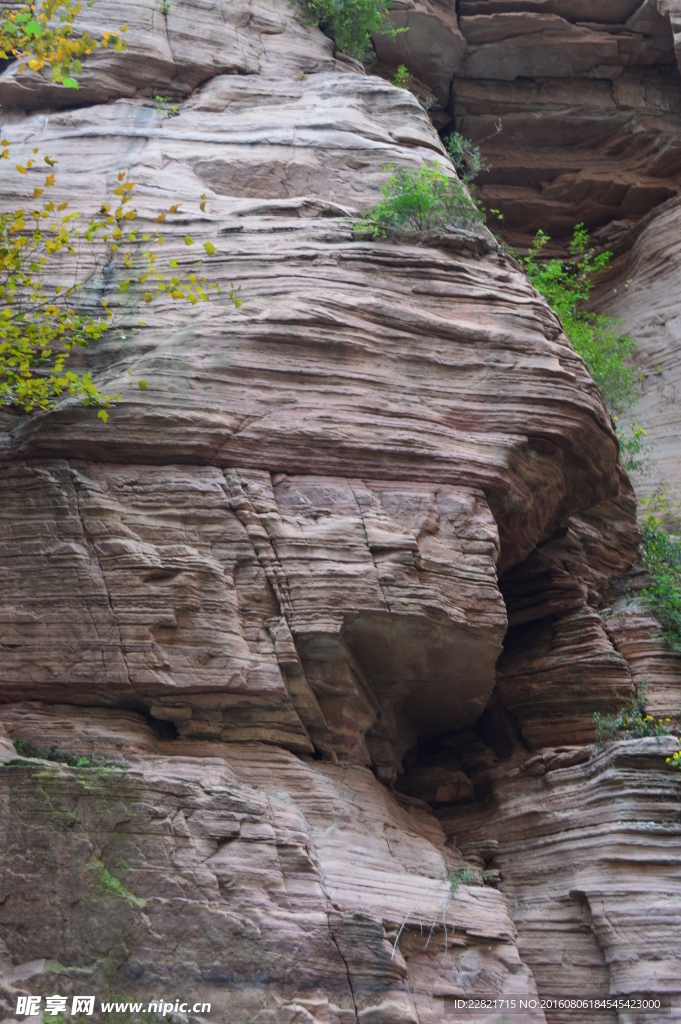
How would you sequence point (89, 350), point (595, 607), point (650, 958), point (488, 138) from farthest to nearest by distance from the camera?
point (488, 138) < point (595, 607) < point (89, 350) < point (650, 958)

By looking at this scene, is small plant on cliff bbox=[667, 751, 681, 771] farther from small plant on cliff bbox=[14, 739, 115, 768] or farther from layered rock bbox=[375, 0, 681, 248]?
layered rock bbox=[375, 0, 681, 248]

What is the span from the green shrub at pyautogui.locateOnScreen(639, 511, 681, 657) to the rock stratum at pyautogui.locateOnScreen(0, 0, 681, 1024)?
483 mm

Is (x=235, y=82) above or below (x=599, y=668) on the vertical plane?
above

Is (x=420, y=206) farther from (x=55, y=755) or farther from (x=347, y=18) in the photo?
(x=55, y=755)

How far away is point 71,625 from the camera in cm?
887

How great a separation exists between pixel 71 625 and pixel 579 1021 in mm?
6565

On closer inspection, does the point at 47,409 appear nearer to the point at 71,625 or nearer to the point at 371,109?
the point at 71,625

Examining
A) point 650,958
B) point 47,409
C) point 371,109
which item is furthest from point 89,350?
point 650,958

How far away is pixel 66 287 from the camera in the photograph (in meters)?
10.9

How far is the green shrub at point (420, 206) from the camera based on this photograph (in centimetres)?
1185

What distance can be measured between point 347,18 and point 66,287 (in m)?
8.41

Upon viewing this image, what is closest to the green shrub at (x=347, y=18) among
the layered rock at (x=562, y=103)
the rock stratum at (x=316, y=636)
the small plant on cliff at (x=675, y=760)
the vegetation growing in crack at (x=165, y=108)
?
the layered rock at (x=562, y=103)

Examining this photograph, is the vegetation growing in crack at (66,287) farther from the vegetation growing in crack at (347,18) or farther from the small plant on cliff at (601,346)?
the small plant on cliff at (601,346)

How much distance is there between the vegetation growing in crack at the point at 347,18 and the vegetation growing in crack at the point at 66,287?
6.32 metres
